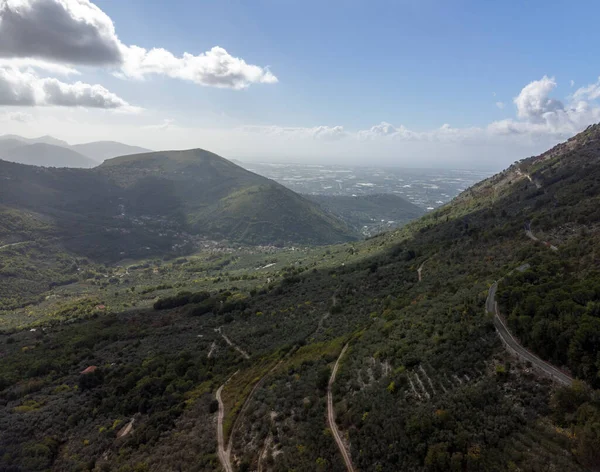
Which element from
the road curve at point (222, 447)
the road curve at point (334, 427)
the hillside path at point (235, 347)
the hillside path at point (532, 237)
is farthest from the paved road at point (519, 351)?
the hillside path at point (235, 347)

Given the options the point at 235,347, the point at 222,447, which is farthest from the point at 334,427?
the point at 235,347

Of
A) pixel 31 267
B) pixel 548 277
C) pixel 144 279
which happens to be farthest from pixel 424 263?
pixel 31 267

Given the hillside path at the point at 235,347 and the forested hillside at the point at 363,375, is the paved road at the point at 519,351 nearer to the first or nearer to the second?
the forested hillside at the point at 363,375

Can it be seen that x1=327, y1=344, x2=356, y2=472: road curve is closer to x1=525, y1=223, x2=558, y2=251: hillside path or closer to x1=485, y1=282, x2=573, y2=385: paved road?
x1=485, y1=282, x2=573, y2=385: paved road

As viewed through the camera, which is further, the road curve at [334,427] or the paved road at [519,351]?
the road curve at [334,427]

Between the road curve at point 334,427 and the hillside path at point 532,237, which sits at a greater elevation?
the hillside path at point 532,237

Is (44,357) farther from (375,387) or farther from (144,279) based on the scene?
(144,279)
